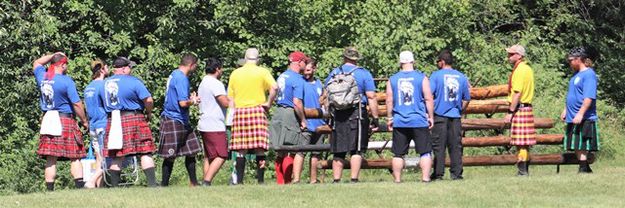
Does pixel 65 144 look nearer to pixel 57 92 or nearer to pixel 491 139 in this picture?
pixel 57 92

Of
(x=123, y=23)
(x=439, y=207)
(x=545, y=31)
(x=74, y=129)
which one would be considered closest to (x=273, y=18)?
(x=123, y=23)

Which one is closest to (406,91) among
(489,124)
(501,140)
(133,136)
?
(133,136)

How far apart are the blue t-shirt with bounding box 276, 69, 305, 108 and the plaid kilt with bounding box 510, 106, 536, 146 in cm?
261

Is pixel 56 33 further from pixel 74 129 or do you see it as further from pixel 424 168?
pixel 424 168

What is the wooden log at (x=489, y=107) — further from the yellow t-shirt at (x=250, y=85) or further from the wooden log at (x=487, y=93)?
the yellow t-shirt at (x=250, y=85)

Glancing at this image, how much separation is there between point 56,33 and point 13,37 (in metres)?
2.28

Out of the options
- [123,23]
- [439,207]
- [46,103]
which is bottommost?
[439,207]

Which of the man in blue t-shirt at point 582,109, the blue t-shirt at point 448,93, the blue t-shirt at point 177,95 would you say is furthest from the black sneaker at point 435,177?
the blue t-shirt at point 177,95

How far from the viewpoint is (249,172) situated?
2333 centimetres

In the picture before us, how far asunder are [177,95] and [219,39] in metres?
11.5

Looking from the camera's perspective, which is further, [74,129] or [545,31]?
[545,31]

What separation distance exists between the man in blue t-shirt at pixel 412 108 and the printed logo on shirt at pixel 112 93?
10.1ft

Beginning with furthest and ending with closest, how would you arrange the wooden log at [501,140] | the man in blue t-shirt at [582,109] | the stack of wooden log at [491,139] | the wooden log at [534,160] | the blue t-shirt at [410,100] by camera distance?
the wooden log at [501,140] < the stack of wooden log at [491,139] < the wooden log at [534,160] < the man in blue t-shirt at [582,109] < the blue t-shirt at [410,100]

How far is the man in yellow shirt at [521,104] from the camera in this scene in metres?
16.7
